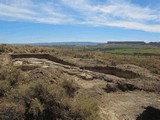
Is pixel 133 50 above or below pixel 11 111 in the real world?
below

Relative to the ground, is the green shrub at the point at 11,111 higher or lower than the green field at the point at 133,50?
higher

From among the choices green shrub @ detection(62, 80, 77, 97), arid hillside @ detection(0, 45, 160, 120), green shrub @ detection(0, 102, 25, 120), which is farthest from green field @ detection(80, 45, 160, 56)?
green shrub @ detection(0, 102, 25, 120)

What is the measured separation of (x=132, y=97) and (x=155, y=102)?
1205 millimetres

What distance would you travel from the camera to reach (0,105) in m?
9.01

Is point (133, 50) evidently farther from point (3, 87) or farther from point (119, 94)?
point (3, 87)

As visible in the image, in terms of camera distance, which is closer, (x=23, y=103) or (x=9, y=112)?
(x=9, y=112)

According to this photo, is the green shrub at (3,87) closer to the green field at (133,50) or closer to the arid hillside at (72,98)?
the arid hillside at (72,98)

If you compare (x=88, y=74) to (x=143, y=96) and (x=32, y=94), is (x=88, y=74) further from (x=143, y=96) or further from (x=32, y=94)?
(x=32, y=94)

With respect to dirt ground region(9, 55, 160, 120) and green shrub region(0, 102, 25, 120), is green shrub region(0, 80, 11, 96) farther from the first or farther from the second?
dirt ground region(9, 55, 160, 120)

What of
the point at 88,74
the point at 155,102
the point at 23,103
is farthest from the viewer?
the point at 88,74

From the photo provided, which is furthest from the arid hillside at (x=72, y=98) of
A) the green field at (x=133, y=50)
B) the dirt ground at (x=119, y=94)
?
the green field at (x=133, y=50)

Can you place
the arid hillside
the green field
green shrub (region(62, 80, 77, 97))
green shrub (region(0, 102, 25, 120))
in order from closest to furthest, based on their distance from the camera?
green shrub (region(0, 102, 25, 120)) → the arid hillside → green shrub (region(62, 80, 77, 97)) → the green field

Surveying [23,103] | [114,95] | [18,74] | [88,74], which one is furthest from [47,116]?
[88,74]

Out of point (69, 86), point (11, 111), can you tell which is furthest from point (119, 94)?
point (11, 111)
